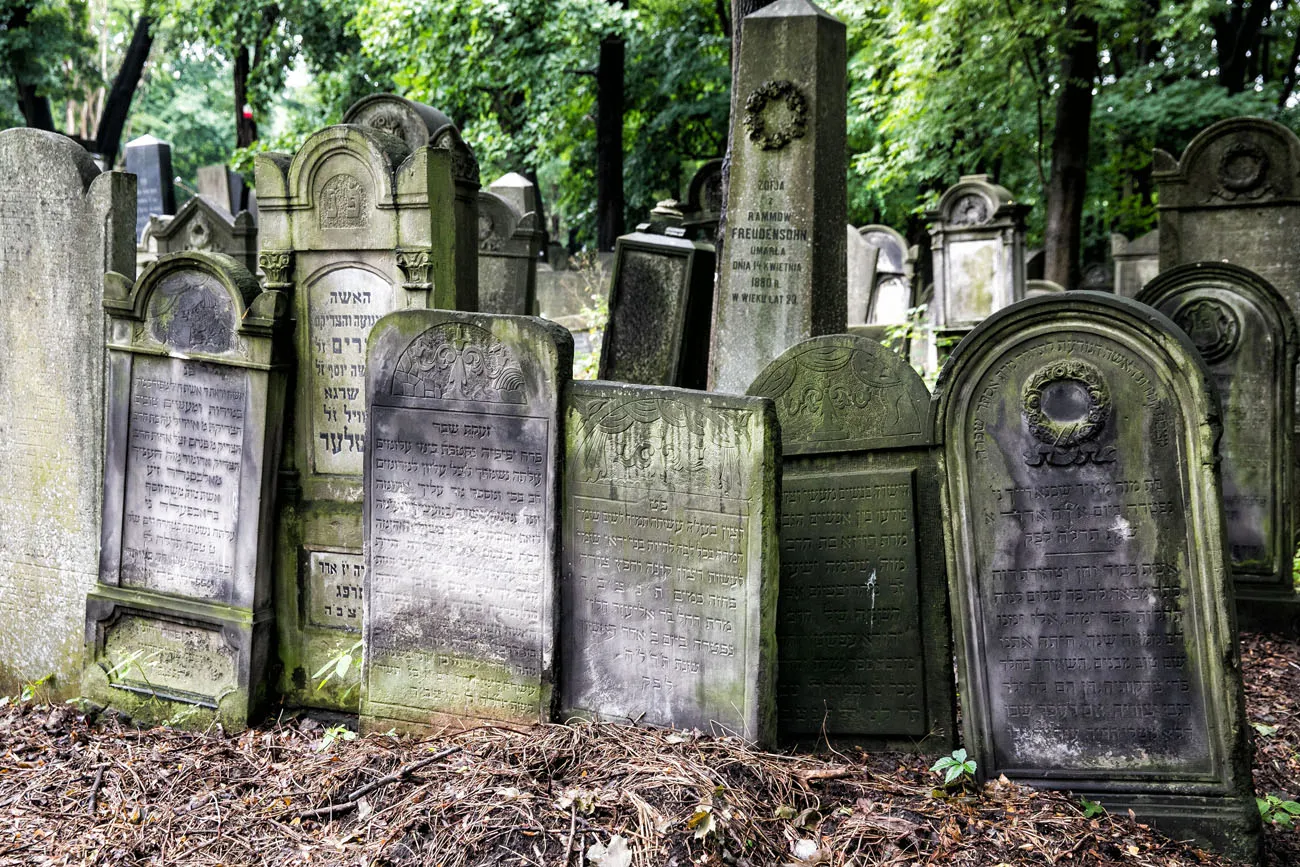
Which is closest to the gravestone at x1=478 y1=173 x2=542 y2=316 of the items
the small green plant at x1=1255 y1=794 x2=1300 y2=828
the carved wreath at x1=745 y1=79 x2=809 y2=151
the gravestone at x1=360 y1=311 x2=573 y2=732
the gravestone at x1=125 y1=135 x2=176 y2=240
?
the carved wreath at x1=745 y1=79 x2=809 y2=151

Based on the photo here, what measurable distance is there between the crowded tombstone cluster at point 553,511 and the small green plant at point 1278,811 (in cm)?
43

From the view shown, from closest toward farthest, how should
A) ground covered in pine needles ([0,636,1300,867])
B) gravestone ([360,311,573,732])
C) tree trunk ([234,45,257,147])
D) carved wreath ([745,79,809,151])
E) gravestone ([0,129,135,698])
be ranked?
1. ground covered in pine needles ([0,636,1300,867])
2. gravestone ([360,311,573,732])
3. gravestone ([0,129,135,698])
4. carved wreath ([745,79,809,151])
5. tree trunk ([234,45,257,147])

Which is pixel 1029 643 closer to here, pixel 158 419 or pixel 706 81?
pixel 158 419

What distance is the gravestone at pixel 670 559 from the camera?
398cm

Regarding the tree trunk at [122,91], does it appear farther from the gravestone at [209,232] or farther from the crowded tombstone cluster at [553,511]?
the crowded tombstone cluster at [553,511]

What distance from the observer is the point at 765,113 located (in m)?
7.34

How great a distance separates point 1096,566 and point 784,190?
13.1ft

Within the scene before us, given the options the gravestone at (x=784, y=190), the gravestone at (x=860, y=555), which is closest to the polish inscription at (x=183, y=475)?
the gravestone at (x=860, y=555)

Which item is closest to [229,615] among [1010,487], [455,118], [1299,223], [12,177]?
[12,177]

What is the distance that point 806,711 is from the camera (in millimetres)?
4543

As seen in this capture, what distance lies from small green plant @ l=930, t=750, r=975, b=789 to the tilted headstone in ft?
Answer: 32.6

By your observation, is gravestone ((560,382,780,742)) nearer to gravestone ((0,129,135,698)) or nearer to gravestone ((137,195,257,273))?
gravestone ((0,129,135,698))

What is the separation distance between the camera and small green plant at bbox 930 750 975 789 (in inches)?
163

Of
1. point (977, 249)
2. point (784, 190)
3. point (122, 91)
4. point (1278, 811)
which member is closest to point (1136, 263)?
point (977, 249)
